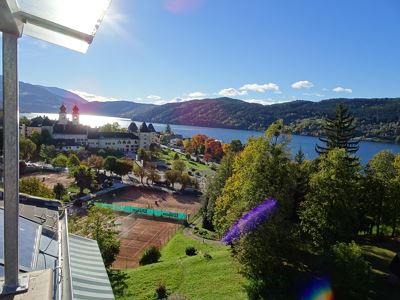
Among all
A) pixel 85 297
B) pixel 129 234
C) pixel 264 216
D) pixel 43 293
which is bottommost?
pixel 129 234

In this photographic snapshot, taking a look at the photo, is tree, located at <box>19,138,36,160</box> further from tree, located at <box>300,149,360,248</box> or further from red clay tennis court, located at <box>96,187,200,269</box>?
tree, located at <box>300,149,360,248</box>

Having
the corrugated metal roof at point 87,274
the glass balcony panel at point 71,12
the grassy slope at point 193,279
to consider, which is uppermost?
the glass balcony panel at point 71,12

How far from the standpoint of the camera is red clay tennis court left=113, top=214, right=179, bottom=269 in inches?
1198

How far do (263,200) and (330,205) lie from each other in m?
5.42

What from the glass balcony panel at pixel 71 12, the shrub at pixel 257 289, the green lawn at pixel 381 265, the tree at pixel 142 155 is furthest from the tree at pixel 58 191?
the glass balcony panel at pixel 71 12

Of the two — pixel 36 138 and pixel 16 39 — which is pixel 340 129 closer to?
pixel 16 39

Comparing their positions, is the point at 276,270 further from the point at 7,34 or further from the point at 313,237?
the point at 7,34

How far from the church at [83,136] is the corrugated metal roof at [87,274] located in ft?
271

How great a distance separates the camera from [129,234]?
3712 cm

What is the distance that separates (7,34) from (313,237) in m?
20.7

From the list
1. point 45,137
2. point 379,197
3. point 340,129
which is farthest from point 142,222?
point 45,137

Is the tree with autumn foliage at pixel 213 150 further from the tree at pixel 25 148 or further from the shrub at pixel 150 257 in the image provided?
the shrub at pixel 150 257

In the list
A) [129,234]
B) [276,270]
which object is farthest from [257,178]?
[129,234]

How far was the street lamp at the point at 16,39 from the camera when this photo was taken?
2.83 metres
